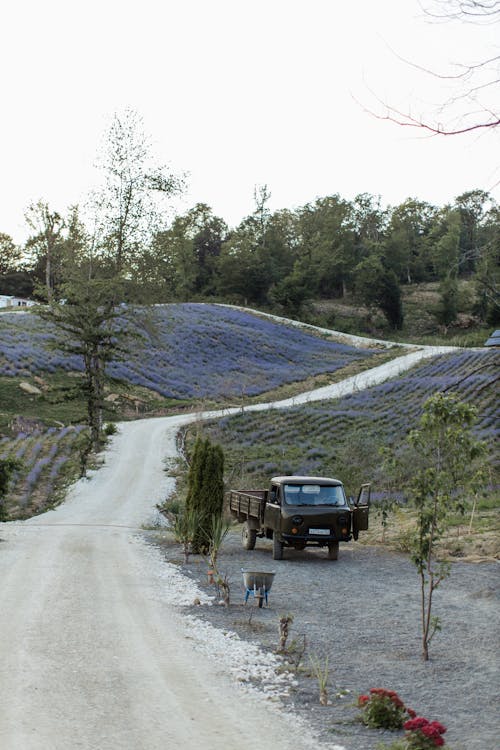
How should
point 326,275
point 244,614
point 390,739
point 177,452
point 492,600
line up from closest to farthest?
point 390,739 < point 244,614 < point 492,600 < point 177,452 < point 326,275

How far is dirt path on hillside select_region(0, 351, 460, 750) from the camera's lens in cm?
613

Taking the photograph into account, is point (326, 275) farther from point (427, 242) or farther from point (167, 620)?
point (167, 620)

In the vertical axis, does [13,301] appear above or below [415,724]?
above

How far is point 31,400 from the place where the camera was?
135 ft

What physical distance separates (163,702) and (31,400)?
35.8 meters

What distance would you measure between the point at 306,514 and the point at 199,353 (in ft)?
152

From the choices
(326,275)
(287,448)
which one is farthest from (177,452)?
(326,275)

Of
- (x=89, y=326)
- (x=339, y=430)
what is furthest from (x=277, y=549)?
(x=339, y=430)

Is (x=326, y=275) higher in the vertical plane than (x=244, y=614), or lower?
higher

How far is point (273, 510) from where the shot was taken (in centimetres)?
1638

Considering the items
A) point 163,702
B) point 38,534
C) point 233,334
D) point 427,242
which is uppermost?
point 427,242

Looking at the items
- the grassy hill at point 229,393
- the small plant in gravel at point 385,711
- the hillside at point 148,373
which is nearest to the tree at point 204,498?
the grassy hill at point 229,393

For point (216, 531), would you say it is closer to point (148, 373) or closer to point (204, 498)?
point (204, 498)

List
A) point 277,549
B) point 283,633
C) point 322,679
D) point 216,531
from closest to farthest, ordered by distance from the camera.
Result: point 322,679 < point 283,633 < point 216,531 < point 277,549
